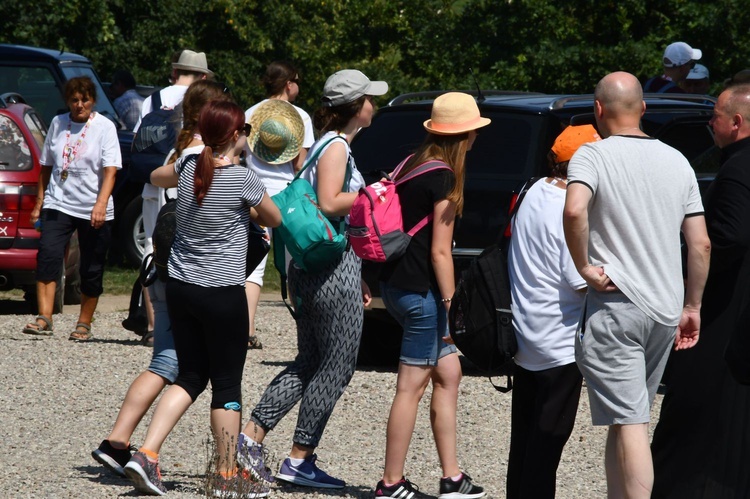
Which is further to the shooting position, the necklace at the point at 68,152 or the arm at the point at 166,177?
the necklace at the point at 68,152

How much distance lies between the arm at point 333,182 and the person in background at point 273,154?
242 cm

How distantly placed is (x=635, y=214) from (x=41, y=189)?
625 centimetres

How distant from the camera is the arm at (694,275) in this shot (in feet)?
14.5

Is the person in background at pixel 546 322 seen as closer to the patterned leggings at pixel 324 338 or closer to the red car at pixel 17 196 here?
the patterned leggings at pixel 324 338

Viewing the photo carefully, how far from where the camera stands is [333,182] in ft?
17.8

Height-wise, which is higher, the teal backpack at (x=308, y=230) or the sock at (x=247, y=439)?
the teal backpack at (x=308, y=230)

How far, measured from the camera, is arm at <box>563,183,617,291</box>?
167 inches

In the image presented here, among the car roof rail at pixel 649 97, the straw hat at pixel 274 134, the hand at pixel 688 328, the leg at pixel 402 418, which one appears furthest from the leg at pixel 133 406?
the car roof rail at pixel 649 97

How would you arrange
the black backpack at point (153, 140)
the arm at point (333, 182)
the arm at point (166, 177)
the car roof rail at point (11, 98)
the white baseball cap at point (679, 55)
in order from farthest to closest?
the car roof rail at point (11, 98), the white baseball cap at point (679, 55), the black backpack at point (153, 140), the arm at point (166, 177), the arm at point (333, 182)

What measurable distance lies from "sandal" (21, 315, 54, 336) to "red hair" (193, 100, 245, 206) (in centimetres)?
480

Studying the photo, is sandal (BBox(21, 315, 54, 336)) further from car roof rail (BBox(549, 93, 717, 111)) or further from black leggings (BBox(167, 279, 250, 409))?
black leggings (BBox(167, 279, 250, 409))

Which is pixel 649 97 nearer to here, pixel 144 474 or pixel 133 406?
pixel 133 406

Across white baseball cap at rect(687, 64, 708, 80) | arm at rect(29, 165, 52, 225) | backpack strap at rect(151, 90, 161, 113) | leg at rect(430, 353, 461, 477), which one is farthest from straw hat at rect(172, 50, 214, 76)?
white baseball cap at rect(687, 64, 708, 80)

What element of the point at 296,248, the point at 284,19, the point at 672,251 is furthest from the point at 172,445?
the point at 284,19
